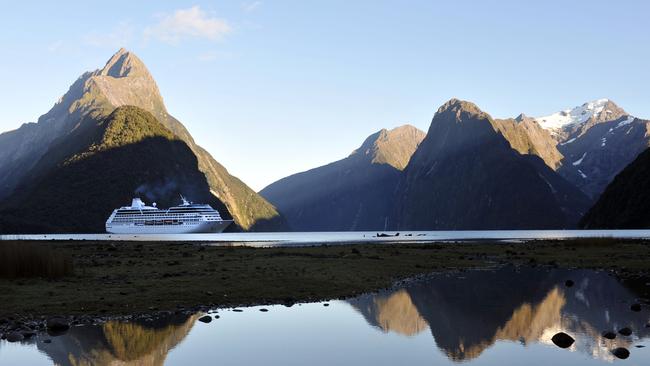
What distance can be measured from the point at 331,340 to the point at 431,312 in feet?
26.1

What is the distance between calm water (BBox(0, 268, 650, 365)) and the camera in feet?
60.0

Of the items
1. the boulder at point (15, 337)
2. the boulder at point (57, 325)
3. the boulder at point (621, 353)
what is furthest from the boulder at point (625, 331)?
the boulder at point (15, 337)

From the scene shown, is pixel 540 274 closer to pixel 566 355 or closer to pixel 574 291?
pixel 574 291

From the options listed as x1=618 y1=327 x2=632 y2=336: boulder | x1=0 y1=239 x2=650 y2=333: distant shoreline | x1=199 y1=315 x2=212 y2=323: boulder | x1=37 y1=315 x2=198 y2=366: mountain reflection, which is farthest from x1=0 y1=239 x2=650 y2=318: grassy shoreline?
x1=618 y1=327 x2=632 y2=336: boulder

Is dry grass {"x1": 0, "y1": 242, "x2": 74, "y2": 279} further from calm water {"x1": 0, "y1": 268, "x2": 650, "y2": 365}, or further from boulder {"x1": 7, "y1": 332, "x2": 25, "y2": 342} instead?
boulder {"x1": 7, "y1": 332, "x2": 25, "y2": 342}

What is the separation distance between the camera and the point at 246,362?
1788 cm

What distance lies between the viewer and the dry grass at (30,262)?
35906 millimetres

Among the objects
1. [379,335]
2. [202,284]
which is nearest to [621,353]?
[379,335]

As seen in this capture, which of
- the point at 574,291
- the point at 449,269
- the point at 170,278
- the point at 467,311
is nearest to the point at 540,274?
the point at 449,269

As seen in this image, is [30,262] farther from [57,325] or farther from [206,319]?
[206,319]

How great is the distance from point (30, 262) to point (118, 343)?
20424 mm

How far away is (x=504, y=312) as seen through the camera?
27516 millimetres

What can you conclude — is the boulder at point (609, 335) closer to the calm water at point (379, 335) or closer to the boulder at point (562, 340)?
the calm water at point (379, 335)

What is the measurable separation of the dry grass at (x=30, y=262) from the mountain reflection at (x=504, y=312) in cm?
2030
